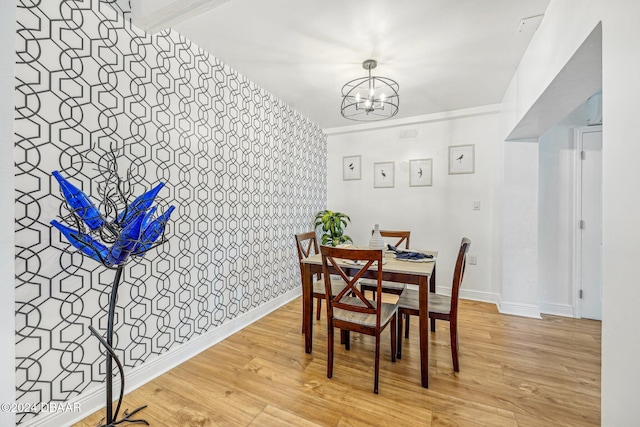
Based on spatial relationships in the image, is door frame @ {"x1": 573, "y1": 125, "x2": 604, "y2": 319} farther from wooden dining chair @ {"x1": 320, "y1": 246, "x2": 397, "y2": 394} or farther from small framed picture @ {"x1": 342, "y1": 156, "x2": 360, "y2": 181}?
small framed picture @ {"x1": 342, "y1": 156, "x2": 360, "y2": 181}

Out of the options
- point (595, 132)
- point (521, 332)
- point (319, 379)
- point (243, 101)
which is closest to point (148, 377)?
point (319, 379)

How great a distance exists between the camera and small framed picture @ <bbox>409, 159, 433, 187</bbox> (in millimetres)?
3682

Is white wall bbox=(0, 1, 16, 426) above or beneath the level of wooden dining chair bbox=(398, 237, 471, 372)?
above

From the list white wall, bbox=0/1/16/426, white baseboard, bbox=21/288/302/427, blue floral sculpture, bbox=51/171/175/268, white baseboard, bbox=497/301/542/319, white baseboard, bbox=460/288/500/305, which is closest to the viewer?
white wall, bbox=0/1/16/426

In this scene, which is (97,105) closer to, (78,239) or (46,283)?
(78,239)

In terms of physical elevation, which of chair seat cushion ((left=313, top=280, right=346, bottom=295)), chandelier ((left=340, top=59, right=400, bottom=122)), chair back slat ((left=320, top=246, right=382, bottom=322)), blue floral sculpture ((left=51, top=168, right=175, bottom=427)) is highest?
chandelier ((left=340, top=59, right=400, bottom=122))

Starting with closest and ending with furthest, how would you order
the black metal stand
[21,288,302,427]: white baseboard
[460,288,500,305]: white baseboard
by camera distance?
the black metal stand < [21,288,302,427]: white baseboard < [460,288,500,305]: white baseboard

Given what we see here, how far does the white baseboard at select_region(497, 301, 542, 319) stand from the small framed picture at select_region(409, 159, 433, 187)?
168cm

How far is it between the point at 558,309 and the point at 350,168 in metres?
3.03

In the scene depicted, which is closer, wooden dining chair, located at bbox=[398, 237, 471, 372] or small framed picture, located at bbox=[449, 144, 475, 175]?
wooden dining chair, located at bbox=[398, 237, 471, 372]

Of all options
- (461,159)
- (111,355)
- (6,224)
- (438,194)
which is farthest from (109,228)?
(461,159)

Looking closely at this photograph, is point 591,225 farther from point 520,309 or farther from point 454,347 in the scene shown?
point 454,347

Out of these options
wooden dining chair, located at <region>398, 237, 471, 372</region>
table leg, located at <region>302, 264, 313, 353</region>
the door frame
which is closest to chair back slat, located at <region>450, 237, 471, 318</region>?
wooden dining chair, located at <region>398, 237, 471, 372</region>

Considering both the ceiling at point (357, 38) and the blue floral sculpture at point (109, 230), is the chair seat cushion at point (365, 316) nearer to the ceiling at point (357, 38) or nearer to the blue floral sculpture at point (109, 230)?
the blue floral sculpture at point (109, 230)
